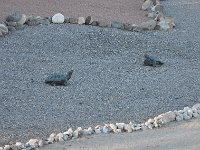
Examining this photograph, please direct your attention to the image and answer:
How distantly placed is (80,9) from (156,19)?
1818mm

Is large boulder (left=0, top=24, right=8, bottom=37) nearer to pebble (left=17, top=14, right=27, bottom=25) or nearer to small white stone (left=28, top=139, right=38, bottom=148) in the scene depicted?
pebble (left=17, top=14, right=27, bottom=25)

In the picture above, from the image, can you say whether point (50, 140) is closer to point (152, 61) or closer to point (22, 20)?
point (152, 61)

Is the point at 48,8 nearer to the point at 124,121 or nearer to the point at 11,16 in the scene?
the point at 11,16

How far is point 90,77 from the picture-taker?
328 inches

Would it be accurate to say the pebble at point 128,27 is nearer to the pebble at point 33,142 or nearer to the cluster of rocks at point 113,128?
the cluster of rocks at point 113,128

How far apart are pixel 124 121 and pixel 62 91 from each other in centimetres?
131

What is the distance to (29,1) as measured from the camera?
13.0 metres

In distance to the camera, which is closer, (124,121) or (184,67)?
(124,121)

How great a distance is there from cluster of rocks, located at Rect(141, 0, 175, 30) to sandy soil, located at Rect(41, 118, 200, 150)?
5.19 m

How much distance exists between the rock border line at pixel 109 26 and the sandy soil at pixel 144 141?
9 cm

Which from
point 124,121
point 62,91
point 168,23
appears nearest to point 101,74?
point 62,91

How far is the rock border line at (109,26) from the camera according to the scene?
599 cm

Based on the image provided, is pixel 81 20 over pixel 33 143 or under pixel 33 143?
over

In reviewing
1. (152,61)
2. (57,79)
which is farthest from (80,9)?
(57,79)
